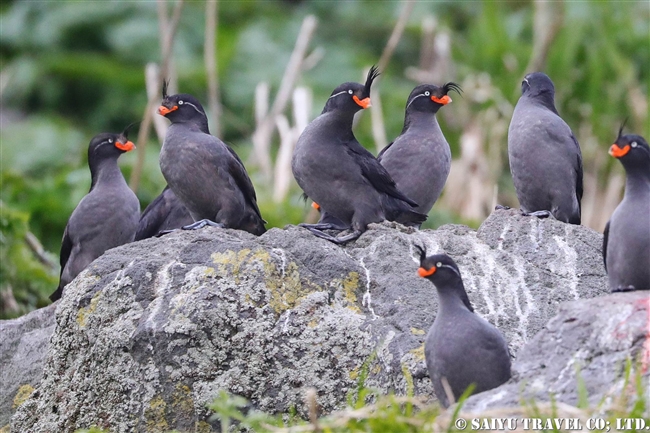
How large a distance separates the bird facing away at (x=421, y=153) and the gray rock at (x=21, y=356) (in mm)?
2928

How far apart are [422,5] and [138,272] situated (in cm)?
1305

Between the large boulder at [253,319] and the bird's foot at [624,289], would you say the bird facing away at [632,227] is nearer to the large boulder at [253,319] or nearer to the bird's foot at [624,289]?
the bird's foot at [624,289]

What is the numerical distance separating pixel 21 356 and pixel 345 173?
2536 mm

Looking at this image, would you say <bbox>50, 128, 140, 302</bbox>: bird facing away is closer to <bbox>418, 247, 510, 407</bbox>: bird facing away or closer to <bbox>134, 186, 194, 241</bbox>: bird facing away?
<bbox>134, 186, 194, 241</bbox>: bird facing away

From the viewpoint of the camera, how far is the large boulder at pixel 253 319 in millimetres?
5801

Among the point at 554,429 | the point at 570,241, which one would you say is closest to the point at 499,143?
the point at 570,241

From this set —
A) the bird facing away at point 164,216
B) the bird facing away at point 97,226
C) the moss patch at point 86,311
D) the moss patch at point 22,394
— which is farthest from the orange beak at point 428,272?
the bird facing away at point 97,226

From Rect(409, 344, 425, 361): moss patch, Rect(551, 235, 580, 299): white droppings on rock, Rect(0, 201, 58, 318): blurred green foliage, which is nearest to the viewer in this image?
Rect(409, 344, 425, 361): moss patch

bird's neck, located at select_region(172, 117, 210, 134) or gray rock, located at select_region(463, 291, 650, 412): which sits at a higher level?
gray rock, located at select_region(463, 291, 650, 412)

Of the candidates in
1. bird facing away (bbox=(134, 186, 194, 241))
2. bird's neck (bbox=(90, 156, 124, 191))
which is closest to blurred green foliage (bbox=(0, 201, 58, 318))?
bird's neck (bbox=(90, 156, 124, 191))

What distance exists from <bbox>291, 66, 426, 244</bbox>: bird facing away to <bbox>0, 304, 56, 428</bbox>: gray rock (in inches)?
77.4

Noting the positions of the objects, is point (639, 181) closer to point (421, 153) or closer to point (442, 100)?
point (421, 153)

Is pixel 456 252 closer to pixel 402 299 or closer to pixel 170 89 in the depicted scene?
pixel 402 299

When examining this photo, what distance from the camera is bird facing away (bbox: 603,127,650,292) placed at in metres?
5.48
